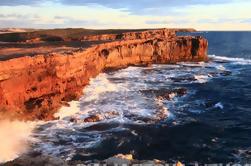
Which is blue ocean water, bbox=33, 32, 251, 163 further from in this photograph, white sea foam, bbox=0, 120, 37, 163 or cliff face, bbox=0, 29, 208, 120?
cliff face, bbox=0, 29, 208, 120

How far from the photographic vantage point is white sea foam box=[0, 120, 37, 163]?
24.9 m

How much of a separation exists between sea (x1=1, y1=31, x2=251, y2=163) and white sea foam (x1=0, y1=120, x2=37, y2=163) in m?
0.49

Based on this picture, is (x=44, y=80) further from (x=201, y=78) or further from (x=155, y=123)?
(x=201, y=78)

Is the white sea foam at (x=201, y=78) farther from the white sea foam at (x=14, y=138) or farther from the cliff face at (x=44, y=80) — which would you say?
the white sea foam at (x=14, y=138)

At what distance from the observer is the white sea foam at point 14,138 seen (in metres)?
24.9

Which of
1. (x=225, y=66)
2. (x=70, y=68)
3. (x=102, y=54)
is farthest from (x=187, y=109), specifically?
(x=225, y=66)

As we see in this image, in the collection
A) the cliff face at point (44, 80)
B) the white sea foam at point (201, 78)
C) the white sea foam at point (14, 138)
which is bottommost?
the white sea foam at point (201, 78)

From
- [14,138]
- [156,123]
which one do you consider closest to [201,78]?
[156,123]

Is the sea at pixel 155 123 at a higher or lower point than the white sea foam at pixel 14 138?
lower

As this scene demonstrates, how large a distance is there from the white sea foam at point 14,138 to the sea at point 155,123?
49 cm

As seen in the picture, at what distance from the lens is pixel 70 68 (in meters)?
40.8

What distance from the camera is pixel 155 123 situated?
32.6 m

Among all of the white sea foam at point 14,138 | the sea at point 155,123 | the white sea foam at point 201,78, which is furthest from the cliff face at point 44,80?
the white sea foam at point 201,78

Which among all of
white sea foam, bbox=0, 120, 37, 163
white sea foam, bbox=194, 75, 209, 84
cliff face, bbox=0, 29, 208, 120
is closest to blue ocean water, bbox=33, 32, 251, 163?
white sea foam, bbox=194, 75, 209, 84
